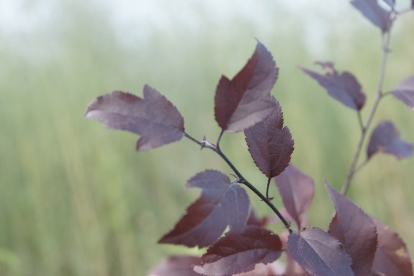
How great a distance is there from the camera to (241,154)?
1.37 m

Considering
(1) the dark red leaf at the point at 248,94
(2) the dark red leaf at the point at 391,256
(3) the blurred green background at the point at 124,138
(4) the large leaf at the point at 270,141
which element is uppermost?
(3) the blurred green background at the point at 124,138

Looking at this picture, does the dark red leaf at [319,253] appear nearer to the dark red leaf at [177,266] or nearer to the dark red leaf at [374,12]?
the dark red leaf at [177,266]

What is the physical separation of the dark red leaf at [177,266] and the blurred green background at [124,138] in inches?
31.2

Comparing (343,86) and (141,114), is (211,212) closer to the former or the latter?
(141,114)

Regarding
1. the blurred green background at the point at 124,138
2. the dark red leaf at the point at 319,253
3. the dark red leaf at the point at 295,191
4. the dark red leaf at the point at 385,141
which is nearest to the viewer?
the dark red leaf at the point at 319,253

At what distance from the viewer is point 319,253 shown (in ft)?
0.66

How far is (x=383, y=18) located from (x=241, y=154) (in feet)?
3.31

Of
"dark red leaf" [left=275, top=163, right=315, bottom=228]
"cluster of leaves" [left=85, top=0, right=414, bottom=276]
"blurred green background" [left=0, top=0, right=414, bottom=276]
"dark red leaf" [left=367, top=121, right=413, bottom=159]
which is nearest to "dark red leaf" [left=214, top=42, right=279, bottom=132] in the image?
"cluster of leaves" [left=85, top=0, right=414, bottom=276]

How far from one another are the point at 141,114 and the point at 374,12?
28cm

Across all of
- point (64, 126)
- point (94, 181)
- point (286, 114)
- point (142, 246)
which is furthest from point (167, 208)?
point (286, 114)

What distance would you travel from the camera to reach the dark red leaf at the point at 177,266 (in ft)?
1.10

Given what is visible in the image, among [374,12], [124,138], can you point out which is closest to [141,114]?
[374,12]

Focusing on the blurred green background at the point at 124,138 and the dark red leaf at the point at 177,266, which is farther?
the blurred green background at the point at 124,138

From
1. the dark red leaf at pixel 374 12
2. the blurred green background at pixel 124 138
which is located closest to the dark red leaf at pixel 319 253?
the dark red leaf at pixel 374 12
